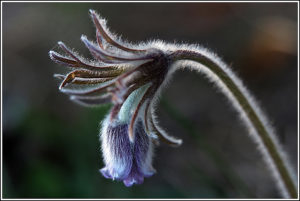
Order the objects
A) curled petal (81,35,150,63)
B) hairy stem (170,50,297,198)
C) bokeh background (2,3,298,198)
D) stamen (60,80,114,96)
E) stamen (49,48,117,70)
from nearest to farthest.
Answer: stamen (60,80,114,96) < curled petal (81,35,150,63) < stamen (49,48,117,70) < hairy stem (170,50,297,198) < bokeh background (2,3,298,198)

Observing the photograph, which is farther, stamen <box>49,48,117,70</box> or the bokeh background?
the bokeh background

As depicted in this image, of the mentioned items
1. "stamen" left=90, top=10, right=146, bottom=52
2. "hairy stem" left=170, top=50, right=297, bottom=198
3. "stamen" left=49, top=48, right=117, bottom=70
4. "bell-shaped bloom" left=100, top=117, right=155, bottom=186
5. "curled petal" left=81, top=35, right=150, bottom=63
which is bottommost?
"bell-shaped bloom" left=100, top=117, right=155, bottom=186

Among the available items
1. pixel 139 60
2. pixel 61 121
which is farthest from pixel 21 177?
pixel 139 60

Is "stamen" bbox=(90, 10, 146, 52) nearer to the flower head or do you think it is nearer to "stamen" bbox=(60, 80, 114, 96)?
the flower head

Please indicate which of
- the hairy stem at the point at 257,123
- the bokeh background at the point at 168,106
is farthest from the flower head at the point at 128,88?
the bokeh background at the point at 168,106

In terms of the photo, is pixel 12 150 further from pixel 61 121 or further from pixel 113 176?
pixel 113 176

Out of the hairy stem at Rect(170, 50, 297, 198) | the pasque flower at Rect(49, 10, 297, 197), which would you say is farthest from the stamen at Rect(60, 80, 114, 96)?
the hairy stem at Rect(170, 50, 297, 198)
